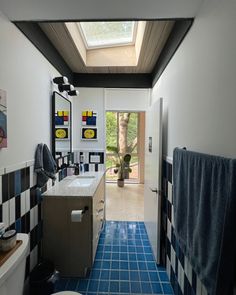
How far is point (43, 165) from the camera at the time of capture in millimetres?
2031

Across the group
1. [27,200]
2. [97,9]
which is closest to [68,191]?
[27,200]

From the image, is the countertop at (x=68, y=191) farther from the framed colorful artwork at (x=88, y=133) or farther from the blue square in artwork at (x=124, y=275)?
the framed colorful artwork at (x=88, y=133)

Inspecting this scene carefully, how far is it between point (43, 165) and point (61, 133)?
33.7 inches

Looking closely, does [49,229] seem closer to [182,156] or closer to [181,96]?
[182,156]

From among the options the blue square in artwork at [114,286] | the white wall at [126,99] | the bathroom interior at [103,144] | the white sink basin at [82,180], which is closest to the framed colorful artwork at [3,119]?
the bathroom interior at [103,144]

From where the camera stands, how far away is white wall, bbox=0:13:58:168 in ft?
4.85

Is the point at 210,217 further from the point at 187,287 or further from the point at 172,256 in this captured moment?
the point at 172,256

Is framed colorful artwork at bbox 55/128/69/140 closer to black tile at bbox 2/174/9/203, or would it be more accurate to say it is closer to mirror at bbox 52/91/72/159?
mirror at bbox 52/91/72/159

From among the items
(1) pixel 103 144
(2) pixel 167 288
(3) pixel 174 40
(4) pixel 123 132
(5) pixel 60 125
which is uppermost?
(3) pixel 174 40

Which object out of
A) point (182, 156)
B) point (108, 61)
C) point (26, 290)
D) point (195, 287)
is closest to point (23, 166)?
point (26, 290)

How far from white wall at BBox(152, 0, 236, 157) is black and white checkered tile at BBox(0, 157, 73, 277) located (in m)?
1.35

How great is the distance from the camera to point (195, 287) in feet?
4.50

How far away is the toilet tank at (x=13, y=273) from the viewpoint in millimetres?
979

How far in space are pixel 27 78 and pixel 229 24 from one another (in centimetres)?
155
